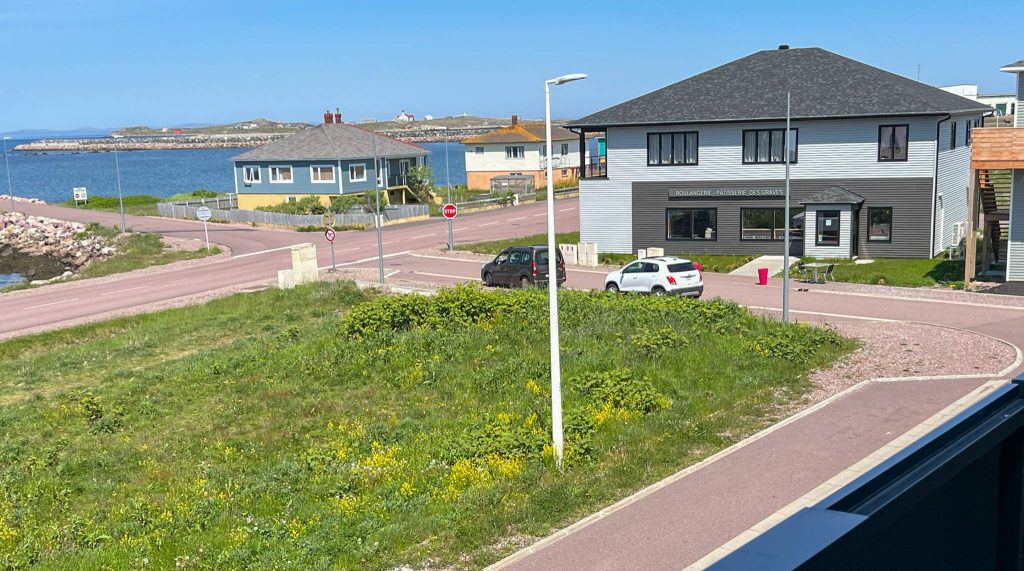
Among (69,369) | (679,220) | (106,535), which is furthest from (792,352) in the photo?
(679,220)

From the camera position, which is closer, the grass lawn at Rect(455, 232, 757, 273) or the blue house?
the grass lawn at Rect(455, 232, 757, 273)

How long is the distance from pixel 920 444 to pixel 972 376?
2207 cm

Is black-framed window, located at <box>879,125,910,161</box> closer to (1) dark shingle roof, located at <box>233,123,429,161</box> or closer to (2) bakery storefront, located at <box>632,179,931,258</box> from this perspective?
(2) bakery storefront, located at <box>632,179,931,258</box>

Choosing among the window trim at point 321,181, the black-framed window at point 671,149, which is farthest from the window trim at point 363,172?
the black-framed window at point 671,149

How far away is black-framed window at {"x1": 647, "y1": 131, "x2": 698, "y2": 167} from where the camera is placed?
156ft

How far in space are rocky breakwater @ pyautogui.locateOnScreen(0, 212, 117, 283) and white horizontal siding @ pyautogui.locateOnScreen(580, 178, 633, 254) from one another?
3293 centimetres

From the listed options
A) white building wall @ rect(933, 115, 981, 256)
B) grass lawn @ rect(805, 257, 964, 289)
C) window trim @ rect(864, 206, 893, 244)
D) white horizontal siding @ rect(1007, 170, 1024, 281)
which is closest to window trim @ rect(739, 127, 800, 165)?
window trim @ rect(864, 206, 893, 244)

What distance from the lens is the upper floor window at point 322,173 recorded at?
241 feet

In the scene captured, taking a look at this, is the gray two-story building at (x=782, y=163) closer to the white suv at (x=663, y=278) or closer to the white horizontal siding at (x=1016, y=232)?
the white horizontal siding at (x=1016, y=232)

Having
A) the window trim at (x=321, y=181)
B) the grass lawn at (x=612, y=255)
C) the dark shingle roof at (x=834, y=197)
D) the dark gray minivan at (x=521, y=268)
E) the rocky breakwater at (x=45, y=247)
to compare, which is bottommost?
the rocky breakwater at (x=45, y=247)

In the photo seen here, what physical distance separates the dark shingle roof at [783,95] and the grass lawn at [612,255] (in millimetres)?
6836

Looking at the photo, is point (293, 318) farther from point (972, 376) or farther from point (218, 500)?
point (972, 376)

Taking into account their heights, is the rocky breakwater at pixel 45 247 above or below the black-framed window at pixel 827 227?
below

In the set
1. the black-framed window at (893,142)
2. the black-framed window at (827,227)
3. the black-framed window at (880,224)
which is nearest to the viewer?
the black-framed window at (893,142)
